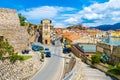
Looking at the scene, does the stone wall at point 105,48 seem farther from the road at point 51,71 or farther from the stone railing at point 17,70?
the stone railing at point 17,70

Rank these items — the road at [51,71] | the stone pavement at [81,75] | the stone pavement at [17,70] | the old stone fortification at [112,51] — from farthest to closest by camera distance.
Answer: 1. the old stone fortification at [112,51]
2. the road at [51,71]
3. the stone pavement at [17,70]
4. the stone pavement at [81,75]

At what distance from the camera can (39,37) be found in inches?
4117

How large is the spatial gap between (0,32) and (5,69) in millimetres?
9428

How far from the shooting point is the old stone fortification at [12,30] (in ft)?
155

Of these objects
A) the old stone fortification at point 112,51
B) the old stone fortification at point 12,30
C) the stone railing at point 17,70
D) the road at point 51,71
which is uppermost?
the old stone fortification at point 12,30

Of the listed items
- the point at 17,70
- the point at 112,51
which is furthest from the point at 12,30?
the point at 112,51

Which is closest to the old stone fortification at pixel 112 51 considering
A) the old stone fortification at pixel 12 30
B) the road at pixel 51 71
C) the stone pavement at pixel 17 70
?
the road at pixel 51 71

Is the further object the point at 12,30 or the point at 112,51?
the point at 12,30

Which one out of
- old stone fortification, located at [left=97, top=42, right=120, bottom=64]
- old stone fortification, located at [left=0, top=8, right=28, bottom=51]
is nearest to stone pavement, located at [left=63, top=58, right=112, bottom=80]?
old stone fortification, located at [left=97, top=42, right=120, bottom=64]

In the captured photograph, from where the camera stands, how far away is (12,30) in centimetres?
4847

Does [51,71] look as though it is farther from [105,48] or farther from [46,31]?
[46,31]

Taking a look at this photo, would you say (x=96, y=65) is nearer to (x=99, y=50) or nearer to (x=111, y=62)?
(x=111, y=62)

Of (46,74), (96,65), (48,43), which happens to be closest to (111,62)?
(96,65)

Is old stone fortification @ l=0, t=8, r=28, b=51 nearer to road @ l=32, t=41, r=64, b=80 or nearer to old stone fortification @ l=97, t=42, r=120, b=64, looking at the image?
road @ l=32, t=41, r=64, b=80
